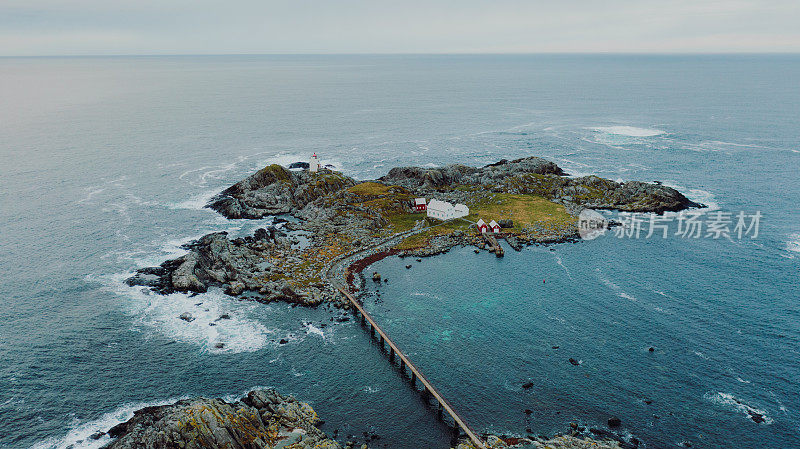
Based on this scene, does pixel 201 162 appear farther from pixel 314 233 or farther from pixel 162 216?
pixel 314 233

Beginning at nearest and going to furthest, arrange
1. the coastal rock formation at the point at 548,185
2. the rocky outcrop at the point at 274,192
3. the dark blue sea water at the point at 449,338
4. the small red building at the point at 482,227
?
the dark blue sea water at the point at 449,338
the small red building at the point at 482,227
the rocky outcrop at the point at 274,192
the coastal rock formation at the point at 548,185

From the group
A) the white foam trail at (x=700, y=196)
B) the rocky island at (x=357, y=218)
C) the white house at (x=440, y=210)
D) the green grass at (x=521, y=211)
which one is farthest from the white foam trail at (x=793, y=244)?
the white house at (x=440, y=210)

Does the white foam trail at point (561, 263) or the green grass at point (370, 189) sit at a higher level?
the green grass at point (370, 189)

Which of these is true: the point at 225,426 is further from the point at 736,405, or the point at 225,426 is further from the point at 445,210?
the point at 445,210

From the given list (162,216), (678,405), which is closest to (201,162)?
(162,216)

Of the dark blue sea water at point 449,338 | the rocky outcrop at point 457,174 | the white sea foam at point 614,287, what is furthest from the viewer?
the rocky outcrop at point 457,174

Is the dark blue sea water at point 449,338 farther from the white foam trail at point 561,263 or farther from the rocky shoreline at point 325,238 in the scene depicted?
the rocky shoreline at point 325,238
